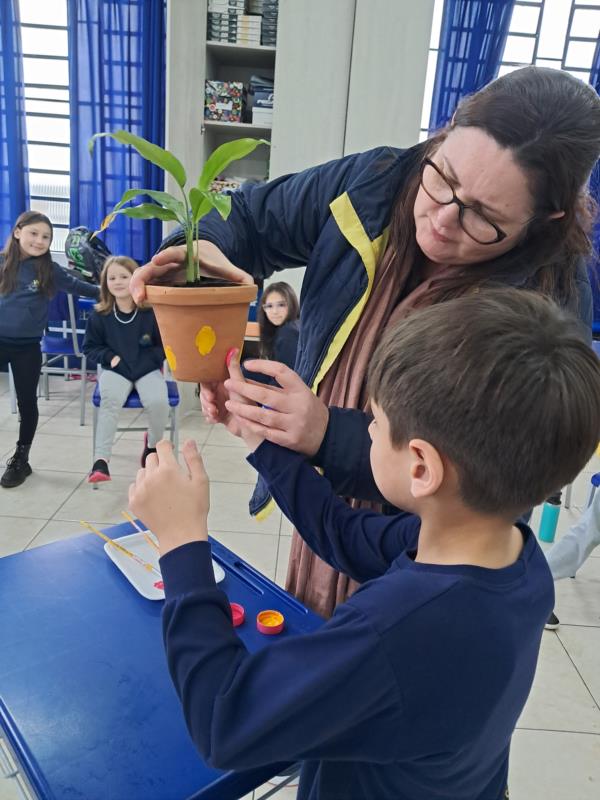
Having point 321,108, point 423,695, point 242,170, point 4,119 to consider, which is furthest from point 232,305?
point 4,119

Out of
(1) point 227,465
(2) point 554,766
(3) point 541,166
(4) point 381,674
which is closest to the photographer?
(4) point 381,674

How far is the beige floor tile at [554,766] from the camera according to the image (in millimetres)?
1518

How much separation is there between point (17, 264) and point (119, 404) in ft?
3.15

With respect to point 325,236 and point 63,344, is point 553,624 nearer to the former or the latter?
point 325,236

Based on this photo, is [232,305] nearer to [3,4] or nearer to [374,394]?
[374,394]

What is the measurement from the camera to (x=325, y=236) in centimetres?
104

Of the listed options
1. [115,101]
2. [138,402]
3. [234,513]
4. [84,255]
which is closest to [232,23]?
[115,101]

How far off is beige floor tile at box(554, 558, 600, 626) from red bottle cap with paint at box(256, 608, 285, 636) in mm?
1454

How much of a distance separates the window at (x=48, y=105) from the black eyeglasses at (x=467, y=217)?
4.54m

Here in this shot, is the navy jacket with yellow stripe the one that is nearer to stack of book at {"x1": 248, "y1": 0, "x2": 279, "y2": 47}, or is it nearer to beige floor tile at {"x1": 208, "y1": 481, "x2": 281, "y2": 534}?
beige floor tile at {"x1": 208, "y1": 481, "x2": 281, "y2": 534}

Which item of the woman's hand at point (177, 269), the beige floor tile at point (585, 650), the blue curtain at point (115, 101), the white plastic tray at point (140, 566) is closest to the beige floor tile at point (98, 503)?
the white plastic tray at point (140, 566)

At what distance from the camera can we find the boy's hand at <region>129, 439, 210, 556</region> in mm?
655

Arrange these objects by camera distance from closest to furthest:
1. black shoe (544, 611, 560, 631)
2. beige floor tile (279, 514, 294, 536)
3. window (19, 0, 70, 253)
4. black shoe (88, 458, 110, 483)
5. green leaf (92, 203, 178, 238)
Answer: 1. green leaf (92, 203, 178, 238)
2. black shoe (544, 611, 560, 631)
3. beige floor tile (279, 514, 294, 536)
4. black shoe (88, 458, 110, 483)
5. window (19, 0, 70, 253)

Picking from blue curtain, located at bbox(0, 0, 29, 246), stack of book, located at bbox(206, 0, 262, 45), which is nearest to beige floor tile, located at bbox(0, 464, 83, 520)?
blue curtain, located at bbox(0, 0, 29, 246)
